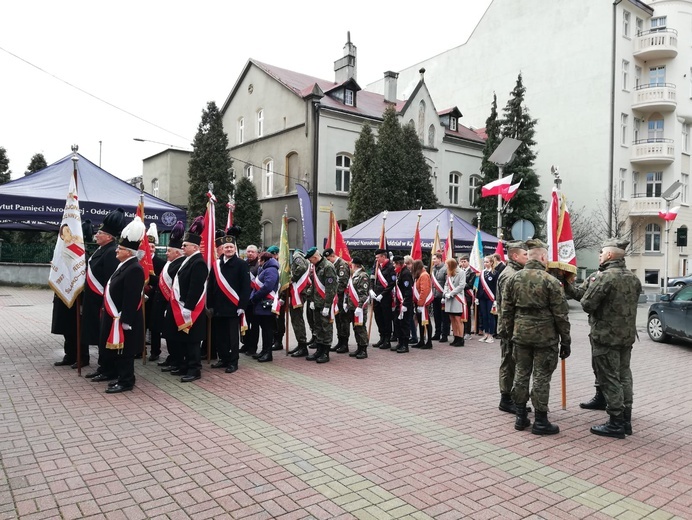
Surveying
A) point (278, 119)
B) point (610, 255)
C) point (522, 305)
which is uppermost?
point (278, 119)

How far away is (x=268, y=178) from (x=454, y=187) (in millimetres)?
12735

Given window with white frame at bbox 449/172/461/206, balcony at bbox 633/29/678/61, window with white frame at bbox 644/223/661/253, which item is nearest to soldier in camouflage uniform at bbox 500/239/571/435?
window with white frame at bbox 449/172/461/206

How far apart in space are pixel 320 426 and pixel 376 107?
31.1m

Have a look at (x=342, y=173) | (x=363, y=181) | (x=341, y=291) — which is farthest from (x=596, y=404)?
(x=342, y=173)

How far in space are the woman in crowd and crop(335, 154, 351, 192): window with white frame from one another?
65.0 ft

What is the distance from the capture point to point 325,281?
9.55 m

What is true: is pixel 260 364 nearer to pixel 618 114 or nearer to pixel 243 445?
pixel 243 445

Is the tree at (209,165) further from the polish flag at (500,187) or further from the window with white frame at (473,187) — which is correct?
the polish flag at (500,187)

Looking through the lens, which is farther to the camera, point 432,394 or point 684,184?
point 684,184

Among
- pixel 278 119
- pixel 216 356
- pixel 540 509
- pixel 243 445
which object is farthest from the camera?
pixel 278 119

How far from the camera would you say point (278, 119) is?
32625 mm

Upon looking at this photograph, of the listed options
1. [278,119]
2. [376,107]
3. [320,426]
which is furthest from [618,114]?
[320,426]

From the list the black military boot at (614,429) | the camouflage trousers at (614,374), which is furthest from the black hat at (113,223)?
the black military boot at (614,429)

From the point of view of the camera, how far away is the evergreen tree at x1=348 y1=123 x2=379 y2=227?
27.7 m
